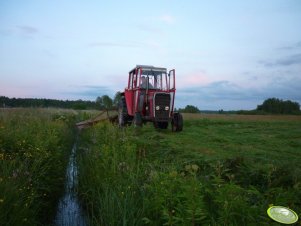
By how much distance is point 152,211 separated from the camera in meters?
4.44

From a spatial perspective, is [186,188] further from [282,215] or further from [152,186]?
[282,215]

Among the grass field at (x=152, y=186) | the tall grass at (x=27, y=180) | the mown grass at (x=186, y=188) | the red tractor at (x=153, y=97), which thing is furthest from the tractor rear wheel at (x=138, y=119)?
the tall grass at (x=27, y=180)

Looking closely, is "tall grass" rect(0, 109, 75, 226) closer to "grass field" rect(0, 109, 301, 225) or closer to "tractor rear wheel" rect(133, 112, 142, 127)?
"grass field" rect(0, 109, 301, 225)

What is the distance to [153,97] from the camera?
13852mm

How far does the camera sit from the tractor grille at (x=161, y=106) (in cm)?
1388

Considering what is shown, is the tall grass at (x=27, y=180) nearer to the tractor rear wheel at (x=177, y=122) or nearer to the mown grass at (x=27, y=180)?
the mown grass at (x=27, y=180)

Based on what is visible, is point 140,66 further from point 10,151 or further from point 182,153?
point 10,151

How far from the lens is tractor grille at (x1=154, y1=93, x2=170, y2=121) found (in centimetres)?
1388

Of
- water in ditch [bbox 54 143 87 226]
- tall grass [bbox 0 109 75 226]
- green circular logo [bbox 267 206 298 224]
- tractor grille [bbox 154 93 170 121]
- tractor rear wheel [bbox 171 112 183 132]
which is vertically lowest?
water in ditch [bbox 54 143 87 226]

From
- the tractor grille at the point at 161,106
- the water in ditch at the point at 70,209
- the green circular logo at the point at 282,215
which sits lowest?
the water in ditch at the point at 70,209

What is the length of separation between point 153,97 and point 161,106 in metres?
0.47

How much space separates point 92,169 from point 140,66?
8.14 metres

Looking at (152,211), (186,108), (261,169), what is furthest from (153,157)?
(186,108)

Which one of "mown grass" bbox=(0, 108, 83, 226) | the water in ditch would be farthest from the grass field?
the water in ditch
